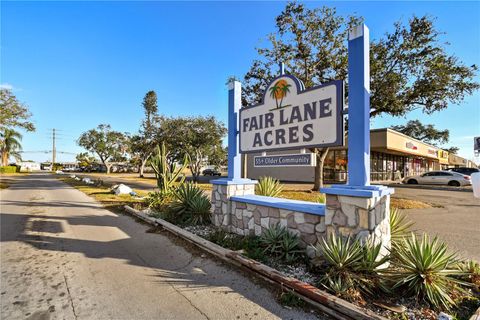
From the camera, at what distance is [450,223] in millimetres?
7969

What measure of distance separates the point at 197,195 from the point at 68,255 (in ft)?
11.6

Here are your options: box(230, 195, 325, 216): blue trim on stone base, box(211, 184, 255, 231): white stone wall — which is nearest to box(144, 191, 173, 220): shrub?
box(211, 184, 255, 231): white stone wall

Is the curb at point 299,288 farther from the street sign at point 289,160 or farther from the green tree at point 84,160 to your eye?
the green tree at point 84,160

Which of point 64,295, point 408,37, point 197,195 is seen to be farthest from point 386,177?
point 64,295

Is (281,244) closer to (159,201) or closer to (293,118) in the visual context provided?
(293,118)

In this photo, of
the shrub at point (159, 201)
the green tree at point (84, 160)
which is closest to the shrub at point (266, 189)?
the shrub at point (159, 201)

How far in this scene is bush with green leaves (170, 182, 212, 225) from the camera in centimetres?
728

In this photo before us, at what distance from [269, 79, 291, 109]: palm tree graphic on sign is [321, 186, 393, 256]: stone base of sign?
2.17 meters

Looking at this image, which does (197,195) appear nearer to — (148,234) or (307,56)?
(148,234)

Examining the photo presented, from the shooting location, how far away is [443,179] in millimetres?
23766

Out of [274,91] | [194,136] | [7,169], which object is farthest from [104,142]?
[274,91]

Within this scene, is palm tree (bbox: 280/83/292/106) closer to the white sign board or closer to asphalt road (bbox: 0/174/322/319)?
the white sign board

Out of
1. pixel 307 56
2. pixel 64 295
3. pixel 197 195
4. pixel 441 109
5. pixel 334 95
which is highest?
pixel 307 56

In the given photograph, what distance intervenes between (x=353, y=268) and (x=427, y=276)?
797mm
